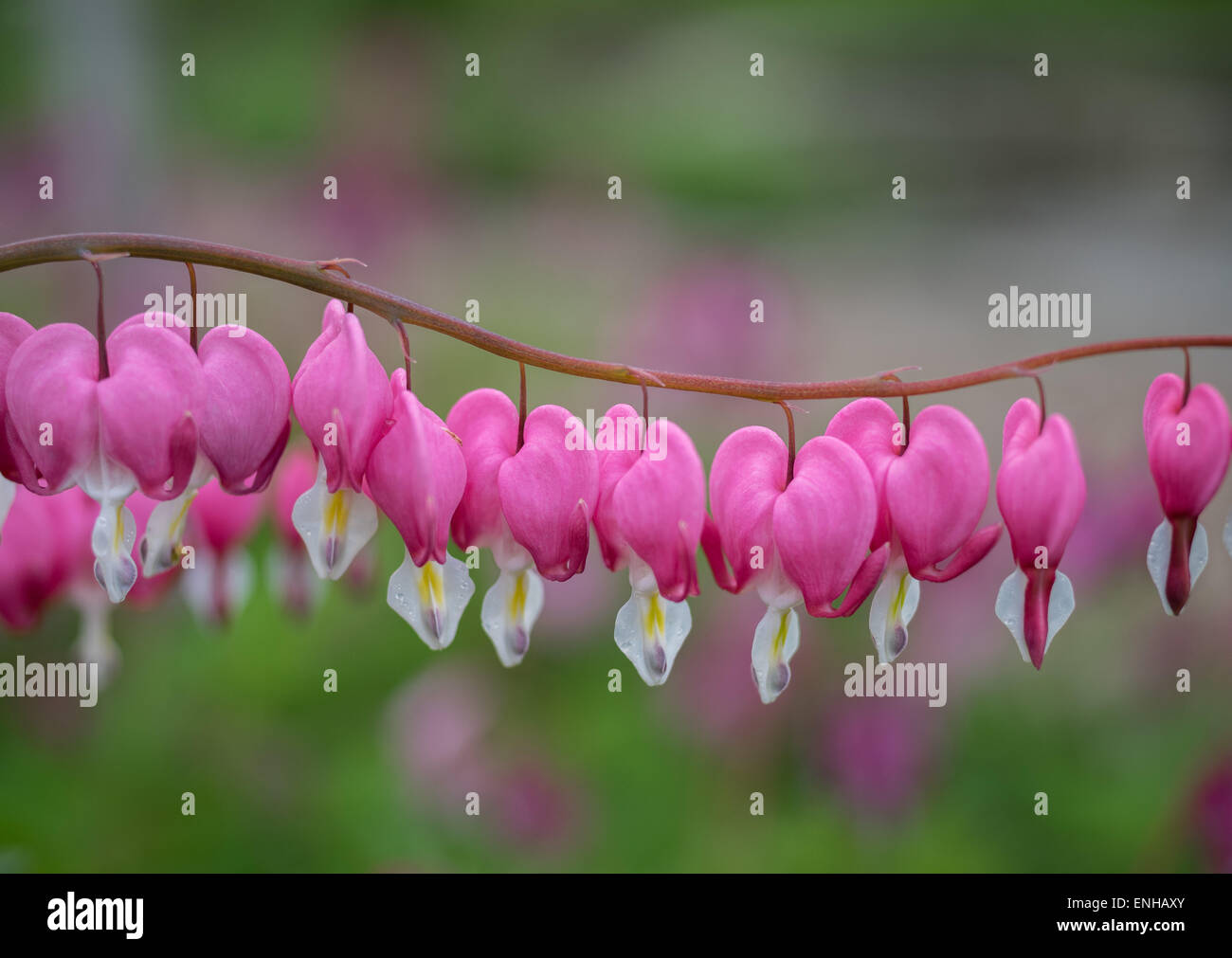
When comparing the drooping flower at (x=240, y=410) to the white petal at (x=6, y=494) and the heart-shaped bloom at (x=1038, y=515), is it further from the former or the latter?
the heart-shaped bloom at (x=1038, y=515)

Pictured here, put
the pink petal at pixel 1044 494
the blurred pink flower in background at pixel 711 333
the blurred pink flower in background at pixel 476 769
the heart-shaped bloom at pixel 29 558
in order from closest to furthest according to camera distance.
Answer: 1. the pink petal at pixel 1044 494
2. the heart-shaped bloom at pixel 29 558
3. the blurred pink flower in background at pixel 476 769
4. the blurred pink flower in background at pixel 711 333

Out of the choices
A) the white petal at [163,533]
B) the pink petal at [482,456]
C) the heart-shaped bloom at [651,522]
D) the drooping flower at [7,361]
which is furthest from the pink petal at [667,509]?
the drooping flower at [7,361]

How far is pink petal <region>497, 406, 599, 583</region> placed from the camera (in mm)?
720

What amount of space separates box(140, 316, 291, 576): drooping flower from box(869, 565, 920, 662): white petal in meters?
0.47

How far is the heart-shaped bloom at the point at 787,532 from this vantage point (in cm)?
70

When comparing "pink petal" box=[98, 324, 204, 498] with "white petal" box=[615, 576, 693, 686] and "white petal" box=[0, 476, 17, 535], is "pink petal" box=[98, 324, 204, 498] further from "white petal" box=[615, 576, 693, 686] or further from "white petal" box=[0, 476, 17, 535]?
"white petal" box=[615, 576, 693, 686]

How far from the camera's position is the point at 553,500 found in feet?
2.36

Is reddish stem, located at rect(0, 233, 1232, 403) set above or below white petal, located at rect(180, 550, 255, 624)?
above

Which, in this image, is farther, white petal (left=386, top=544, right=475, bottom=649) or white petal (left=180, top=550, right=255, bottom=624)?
white petal (left=180, top=550, right=255, bottom=624)

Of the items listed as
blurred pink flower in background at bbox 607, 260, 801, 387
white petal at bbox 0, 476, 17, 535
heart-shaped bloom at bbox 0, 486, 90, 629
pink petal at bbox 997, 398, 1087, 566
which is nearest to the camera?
pink petal at bbox 997, 398, 1087, 566

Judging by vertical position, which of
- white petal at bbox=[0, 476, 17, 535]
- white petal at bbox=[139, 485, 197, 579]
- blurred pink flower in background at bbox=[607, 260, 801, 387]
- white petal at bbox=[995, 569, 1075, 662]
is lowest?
white petal at bbox=[995, 569, 1075, 662]

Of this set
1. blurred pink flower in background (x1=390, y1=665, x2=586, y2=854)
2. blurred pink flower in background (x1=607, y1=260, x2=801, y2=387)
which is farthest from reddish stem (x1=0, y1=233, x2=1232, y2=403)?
blurred pink flower in background (x1=607, y1=260, x2=801, y2=387)
